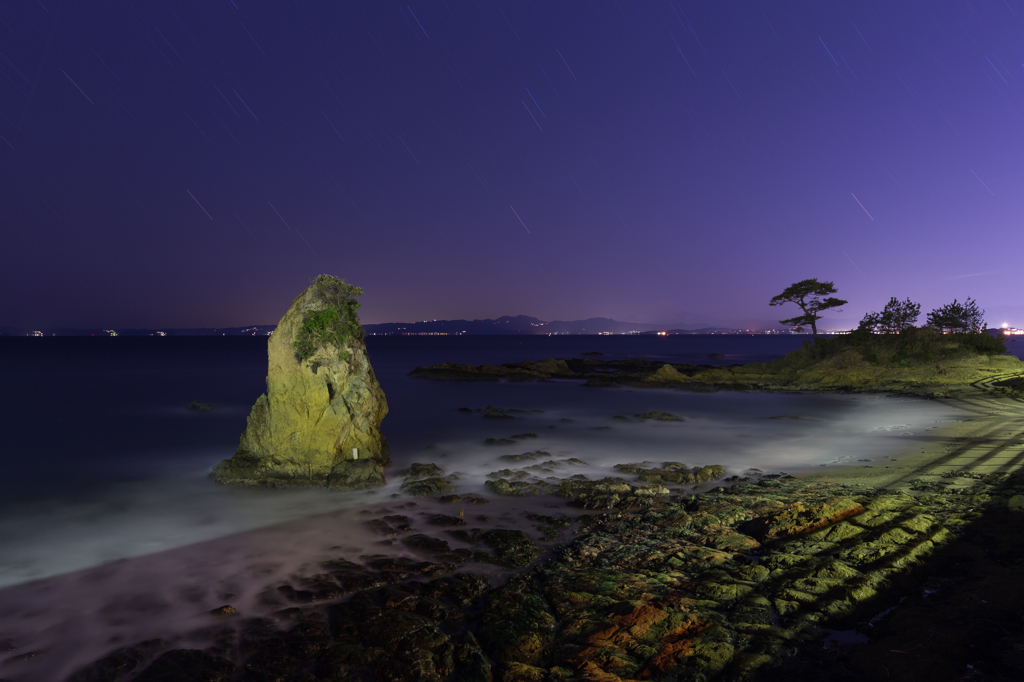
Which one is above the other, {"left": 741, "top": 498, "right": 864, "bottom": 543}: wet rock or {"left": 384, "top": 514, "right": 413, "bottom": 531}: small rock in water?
{"left": 741, "top": 498, "right": 864, "bottom": 543}: wet rock

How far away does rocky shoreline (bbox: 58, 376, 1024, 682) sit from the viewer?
5.62 m

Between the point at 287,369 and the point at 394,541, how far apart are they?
23.4 feet

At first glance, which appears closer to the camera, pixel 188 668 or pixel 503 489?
pixel 188 668

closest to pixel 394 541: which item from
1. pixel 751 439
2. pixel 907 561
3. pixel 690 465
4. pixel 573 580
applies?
pixel 573 580

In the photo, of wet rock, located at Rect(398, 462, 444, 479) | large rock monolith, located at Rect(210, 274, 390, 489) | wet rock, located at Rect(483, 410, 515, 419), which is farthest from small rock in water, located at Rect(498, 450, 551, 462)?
wet rock, located at Rect(483, 410, 515, 419)

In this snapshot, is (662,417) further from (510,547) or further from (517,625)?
(517,625)

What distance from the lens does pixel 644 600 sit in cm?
666

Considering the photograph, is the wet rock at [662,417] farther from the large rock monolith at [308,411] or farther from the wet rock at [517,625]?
the wet rock at [517,625]

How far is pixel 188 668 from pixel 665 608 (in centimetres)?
577

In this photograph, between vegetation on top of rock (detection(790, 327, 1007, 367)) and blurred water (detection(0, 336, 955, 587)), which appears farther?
vegetation on top of rock (detection(790, 327, 1007, 367))

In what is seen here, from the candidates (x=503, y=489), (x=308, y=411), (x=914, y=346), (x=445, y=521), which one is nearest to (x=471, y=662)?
(x=445, y=521)

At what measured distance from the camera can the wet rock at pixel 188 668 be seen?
19.2ft

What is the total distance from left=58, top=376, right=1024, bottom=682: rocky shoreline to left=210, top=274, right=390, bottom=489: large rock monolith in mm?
4569

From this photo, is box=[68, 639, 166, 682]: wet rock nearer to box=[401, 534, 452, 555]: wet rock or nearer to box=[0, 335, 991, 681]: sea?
box=[0, 335, 991, 681]: sea
